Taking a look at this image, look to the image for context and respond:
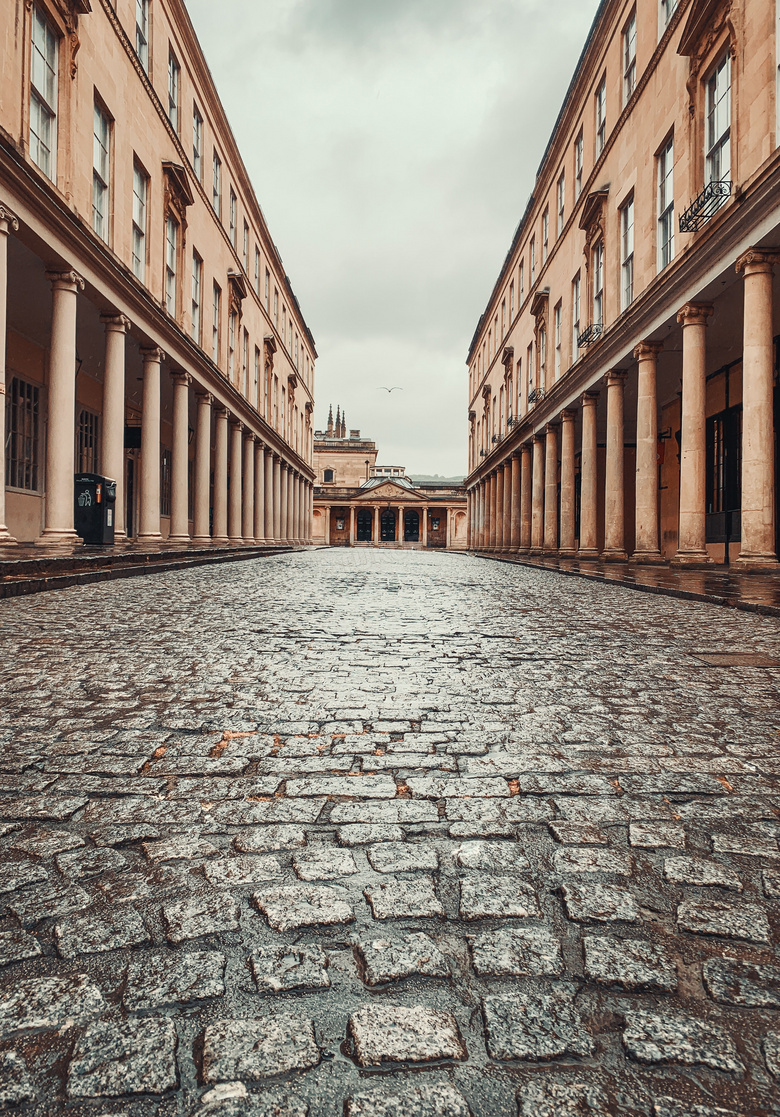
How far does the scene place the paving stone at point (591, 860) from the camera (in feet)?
5.90

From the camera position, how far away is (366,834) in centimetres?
200

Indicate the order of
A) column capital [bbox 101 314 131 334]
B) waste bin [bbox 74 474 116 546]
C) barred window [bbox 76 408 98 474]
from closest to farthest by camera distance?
waste bin [bbox 74 474 116 546] < column capital [bbox 101 314 131 334] < barred window [bbox 76 408 98 474]

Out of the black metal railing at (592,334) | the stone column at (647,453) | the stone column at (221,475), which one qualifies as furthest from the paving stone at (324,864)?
the stone column at (221,475)

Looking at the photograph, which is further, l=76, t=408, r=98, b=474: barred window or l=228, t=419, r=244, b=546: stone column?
l=228, t=419, r=244, b=546: stone column

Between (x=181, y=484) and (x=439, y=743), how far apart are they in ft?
65.0

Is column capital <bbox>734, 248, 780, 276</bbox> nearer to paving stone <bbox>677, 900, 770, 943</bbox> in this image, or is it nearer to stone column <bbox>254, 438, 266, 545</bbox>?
paving stone <bbox>677, 900, 770, 943</bbox>

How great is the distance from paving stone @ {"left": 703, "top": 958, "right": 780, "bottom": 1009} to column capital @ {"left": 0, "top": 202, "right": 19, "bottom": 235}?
40.7 ft

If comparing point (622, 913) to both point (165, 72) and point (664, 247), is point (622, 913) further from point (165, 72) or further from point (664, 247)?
point (165, 72)

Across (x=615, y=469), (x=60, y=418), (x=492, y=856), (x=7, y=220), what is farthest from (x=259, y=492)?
(x=492, y=856)

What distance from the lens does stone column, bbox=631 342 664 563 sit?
16516 mm

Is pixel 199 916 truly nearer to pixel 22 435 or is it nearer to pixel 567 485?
pixel 22 435

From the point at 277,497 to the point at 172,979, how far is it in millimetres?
39265

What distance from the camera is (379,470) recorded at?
346ft

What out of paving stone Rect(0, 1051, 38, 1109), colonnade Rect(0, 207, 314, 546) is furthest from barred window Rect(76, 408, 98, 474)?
→ paving stone Rect(0, 1051, 38, 1109)
